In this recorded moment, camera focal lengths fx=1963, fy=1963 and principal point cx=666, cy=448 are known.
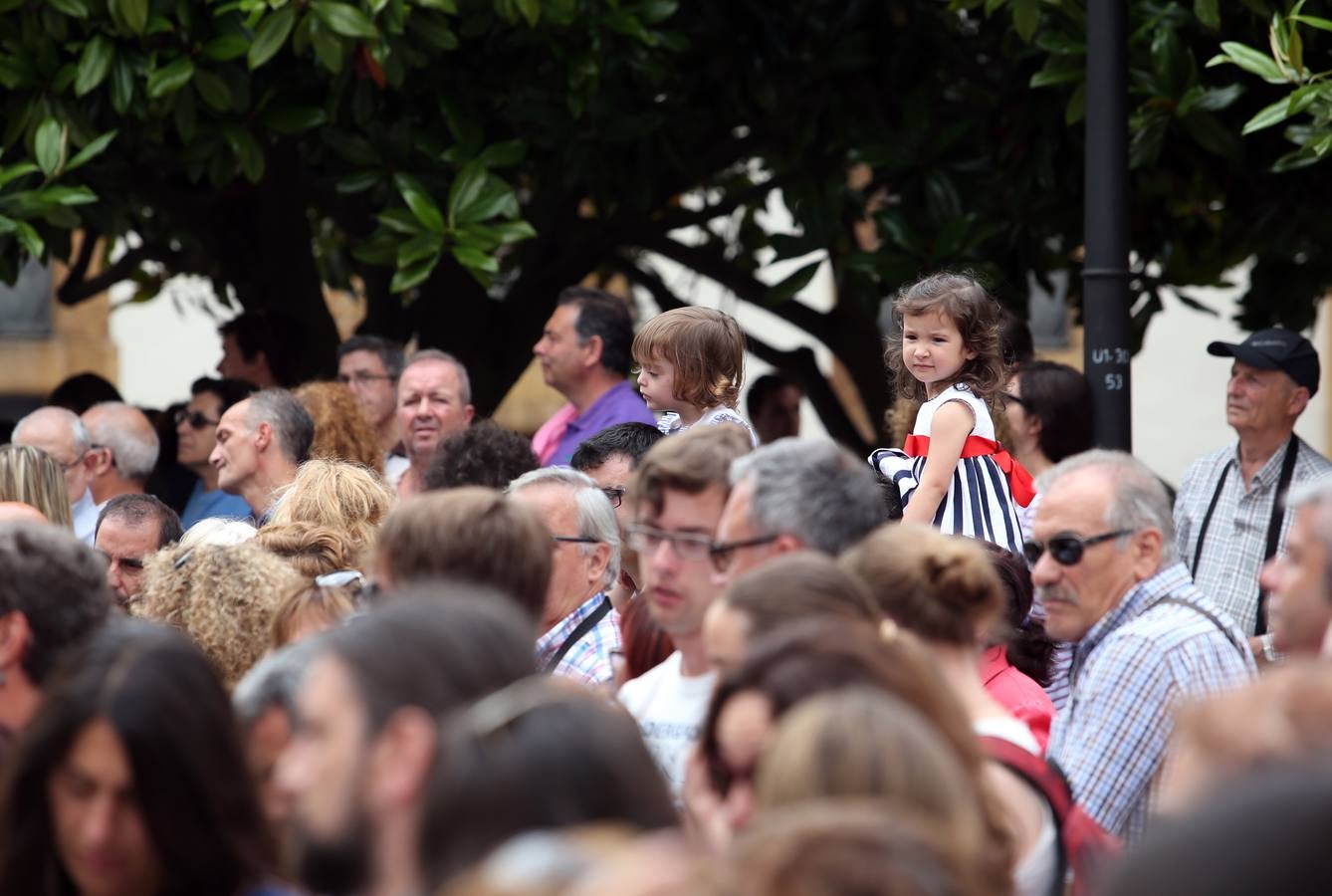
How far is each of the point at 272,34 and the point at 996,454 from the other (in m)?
2.66

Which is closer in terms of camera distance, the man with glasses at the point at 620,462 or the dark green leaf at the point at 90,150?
the man with glasses at the point at 620,462

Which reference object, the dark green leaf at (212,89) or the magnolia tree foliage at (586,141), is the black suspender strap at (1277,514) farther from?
the dark green leaf at (212,89)

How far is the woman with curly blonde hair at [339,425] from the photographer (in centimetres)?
713

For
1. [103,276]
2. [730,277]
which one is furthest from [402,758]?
[103,276]

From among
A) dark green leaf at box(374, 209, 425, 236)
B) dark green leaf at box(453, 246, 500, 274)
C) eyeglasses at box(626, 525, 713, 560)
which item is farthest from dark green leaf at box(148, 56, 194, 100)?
eyeglasses at box(626, 525, 713, 560)

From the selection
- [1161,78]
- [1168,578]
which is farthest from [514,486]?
[1161,78]

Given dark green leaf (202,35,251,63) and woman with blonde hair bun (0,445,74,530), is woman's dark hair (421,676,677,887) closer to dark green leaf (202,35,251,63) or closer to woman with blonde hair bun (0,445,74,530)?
woman with blonde hair bun (0,445,74,530)

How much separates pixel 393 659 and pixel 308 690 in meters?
0.13

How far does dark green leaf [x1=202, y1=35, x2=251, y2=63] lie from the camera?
21.4ft

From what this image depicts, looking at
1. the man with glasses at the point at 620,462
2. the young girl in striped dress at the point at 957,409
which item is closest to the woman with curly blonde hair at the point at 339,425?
the man with glasses at the point at 620,462

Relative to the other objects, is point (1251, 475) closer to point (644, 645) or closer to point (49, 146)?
point (644, 645)

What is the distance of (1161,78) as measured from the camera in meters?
6.64

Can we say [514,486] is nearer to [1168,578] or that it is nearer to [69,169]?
[1168,578]

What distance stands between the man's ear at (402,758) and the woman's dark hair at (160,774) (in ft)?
1.77
